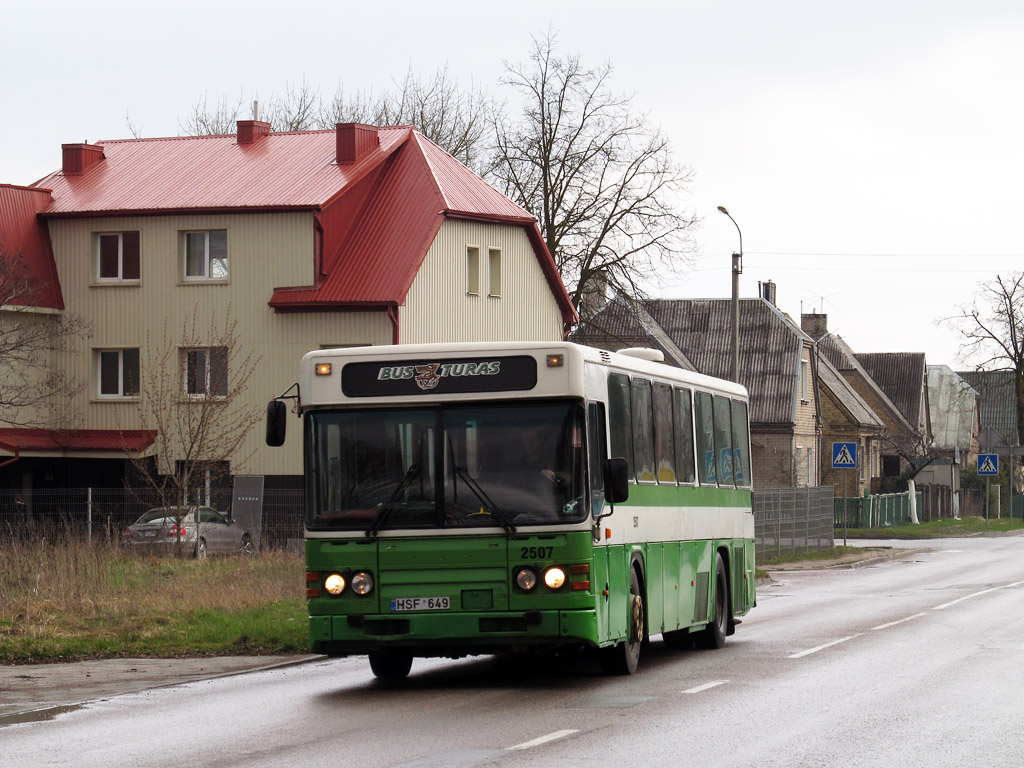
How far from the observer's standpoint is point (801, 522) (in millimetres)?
42688

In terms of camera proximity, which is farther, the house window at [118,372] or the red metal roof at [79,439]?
the house window at [118,372]

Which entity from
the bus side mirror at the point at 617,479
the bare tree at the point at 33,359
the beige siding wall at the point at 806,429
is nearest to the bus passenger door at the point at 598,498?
the bus side mirror at the point at 617,479

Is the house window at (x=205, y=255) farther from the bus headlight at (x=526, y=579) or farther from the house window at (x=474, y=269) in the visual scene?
the bus headlight at (x=526, y=579)

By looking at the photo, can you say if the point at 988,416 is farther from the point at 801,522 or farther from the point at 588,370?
the point at 588,370

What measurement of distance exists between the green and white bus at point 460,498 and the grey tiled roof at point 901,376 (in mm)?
79608

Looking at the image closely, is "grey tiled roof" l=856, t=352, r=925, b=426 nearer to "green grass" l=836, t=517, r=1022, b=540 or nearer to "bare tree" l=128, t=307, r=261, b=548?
"green grass" l=836, t=517, r=1022, b=540

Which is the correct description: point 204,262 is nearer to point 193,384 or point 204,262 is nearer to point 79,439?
point 193,384

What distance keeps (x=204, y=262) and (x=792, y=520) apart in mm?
16788

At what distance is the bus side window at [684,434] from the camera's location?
54.1 ft

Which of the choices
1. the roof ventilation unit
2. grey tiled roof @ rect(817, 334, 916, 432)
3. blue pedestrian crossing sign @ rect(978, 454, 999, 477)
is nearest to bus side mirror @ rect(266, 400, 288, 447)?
the roof ventilation unit

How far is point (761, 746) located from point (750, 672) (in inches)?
191

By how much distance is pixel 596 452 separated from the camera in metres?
13.3

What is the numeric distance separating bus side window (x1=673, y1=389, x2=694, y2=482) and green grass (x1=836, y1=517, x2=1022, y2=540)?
39343mm

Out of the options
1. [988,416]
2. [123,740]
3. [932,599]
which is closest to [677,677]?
[123,740]
